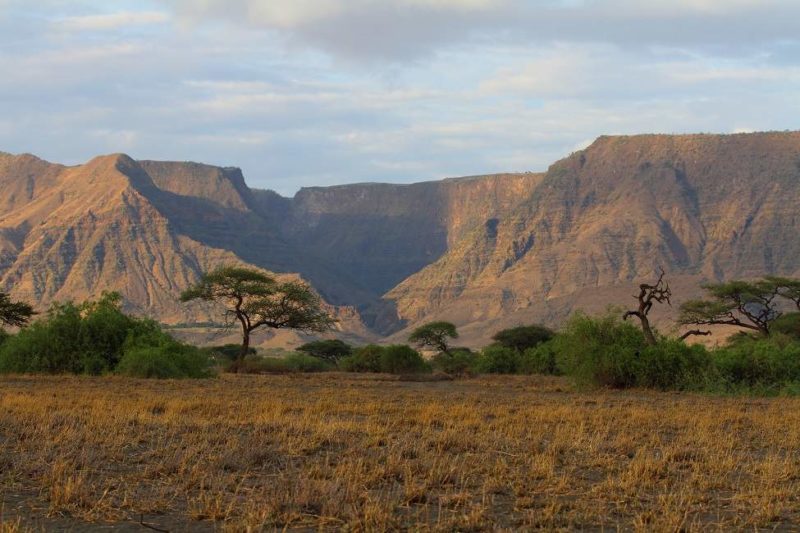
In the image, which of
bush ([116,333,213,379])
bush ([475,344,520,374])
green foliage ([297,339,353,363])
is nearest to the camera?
bush ([116,333,213,379])

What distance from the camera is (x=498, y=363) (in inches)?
2601

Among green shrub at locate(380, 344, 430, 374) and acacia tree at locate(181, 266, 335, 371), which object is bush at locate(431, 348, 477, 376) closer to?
green shrub at locate(380, 344, 430, 374)

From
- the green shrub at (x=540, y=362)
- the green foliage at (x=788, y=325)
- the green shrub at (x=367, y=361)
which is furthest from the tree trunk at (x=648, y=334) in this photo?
the green foliage at (x=788, y=325)

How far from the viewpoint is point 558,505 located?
11.2 m

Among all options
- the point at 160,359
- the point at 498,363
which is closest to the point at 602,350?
the point at 160,359

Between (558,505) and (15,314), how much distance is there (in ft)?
149

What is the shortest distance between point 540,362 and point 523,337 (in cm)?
2184

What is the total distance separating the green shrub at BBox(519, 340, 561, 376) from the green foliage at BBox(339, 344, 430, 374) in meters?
6.13

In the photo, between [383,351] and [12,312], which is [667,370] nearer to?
[383,351]

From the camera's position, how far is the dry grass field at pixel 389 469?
35.0 ft

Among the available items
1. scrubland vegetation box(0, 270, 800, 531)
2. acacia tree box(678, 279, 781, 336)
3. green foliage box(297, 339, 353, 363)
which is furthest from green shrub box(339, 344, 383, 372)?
scrubland vegetation box(0, 270, 800, 531)

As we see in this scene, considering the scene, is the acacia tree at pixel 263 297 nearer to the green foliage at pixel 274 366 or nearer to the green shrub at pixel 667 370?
the green foliage at pixel 274 366

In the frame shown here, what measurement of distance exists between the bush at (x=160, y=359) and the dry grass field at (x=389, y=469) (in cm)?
1803

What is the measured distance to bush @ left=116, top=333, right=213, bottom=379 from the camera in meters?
41.7
